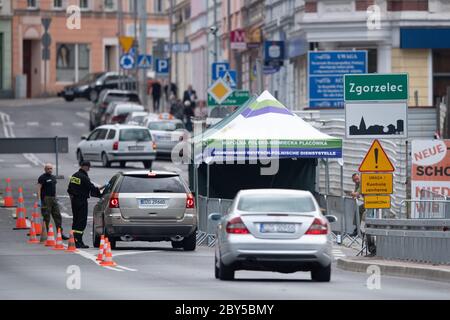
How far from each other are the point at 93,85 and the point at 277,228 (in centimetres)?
7346

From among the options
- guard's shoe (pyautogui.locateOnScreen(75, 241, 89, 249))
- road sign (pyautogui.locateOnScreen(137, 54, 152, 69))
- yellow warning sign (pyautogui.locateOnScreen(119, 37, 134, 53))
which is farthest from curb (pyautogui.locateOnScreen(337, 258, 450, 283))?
road sign (pyautogui.locateOnScreen(137, 54, 152, 69))

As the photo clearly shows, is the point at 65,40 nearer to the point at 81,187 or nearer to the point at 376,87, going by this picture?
the point at 81,187

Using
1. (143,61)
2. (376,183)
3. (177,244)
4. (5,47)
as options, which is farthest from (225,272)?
(5,47)

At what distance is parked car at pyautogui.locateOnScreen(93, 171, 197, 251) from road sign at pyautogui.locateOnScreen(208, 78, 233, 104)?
16.5 m

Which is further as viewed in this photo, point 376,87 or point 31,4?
point 31,4

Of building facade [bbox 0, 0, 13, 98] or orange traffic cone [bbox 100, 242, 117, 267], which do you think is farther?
building facade [bbox 0, 0, 13, 98]

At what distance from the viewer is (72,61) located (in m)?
103

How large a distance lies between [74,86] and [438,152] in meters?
63.6

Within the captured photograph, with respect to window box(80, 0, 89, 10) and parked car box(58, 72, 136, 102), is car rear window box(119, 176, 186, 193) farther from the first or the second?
window box(80, 0, 89, 10)

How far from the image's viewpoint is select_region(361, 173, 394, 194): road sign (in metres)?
28.5

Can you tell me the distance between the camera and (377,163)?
1129 inches

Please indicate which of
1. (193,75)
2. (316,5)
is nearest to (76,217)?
(316,5)

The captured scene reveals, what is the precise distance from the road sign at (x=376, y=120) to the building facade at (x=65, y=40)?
231 feet
